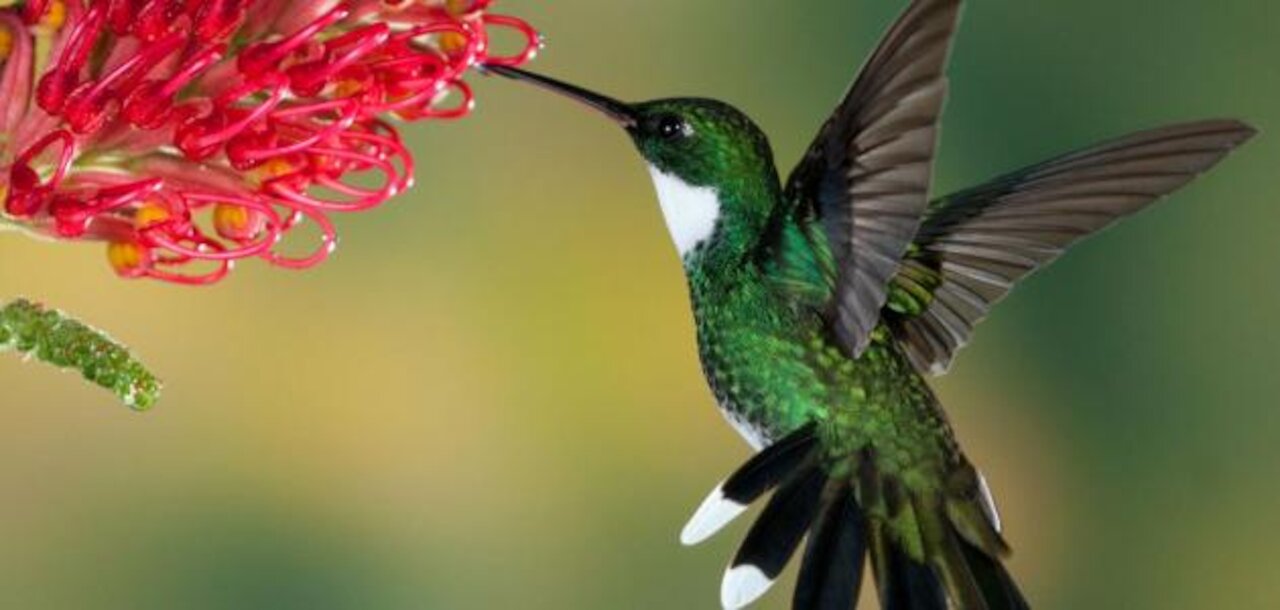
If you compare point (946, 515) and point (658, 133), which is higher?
point (658, 133)

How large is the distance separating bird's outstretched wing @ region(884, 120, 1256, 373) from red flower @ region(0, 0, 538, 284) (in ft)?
1.54

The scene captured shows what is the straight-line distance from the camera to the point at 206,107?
1072mm

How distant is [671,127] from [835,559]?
34cm

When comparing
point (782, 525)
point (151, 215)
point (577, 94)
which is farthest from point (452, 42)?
point (782, 525)

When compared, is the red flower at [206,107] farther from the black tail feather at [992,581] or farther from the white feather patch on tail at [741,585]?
the black tail feather at [992,581]

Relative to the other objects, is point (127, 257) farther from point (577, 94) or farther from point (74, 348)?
point (577, 94)

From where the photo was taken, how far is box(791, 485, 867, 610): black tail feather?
1372mm

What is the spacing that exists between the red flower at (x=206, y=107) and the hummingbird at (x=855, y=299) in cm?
10

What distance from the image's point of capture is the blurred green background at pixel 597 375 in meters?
2.25

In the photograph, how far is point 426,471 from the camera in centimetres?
236

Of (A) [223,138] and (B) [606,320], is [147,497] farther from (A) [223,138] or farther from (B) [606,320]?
(A) [223,138]

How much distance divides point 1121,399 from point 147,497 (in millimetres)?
1272

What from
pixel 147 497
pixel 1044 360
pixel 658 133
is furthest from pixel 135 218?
pixel 1044 360

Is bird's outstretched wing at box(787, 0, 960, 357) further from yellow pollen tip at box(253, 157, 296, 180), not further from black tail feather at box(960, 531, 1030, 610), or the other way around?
yellow pollen tip at box(253, 157, 296, 180)
